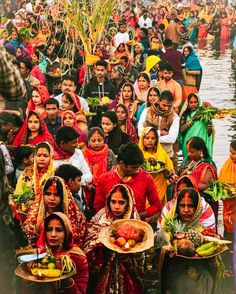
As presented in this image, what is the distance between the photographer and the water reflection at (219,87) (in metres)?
13.8

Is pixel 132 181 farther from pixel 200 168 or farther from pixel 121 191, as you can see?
pixel 200 168

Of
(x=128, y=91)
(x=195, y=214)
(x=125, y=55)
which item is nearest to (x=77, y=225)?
(x=195, y=214)

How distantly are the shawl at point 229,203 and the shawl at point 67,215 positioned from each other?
2.54m

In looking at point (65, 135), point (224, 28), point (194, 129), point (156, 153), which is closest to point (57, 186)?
point (65, 135)

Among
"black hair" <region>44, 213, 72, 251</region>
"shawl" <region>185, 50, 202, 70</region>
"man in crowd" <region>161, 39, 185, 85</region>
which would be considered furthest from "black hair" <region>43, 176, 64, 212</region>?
"man in crowd" <region>161, 39, 185, 85</region>

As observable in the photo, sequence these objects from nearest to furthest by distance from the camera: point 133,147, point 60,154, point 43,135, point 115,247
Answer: point 115,247, point 133,147, point 60,154, point 43,135

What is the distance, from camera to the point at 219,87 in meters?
20.2

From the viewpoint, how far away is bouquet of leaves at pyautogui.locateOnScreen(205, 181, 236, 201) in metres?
8.50

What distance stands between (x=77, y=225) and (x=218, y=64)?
1871 centimetres

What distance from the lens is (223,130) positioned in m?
14.9

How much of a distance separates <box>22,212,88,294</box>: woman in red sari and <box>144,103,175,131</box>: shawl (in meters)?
4.45

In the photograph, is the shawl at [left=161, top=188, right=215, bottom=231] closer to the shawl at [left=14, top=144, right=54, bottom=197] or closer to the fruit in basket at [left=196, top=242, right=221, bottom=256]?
the fruit in basket at [left=196, top=242, right=221, bottom=256]

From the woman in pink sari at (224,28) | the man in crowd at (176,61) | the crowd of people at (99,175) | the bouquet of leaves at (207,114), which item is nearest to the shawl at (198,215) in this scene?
the crowd of people at (99,175)

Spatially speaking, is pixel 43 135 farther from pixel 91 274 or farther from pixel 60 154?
pixel 91 274
